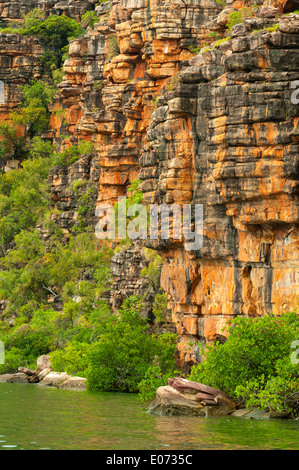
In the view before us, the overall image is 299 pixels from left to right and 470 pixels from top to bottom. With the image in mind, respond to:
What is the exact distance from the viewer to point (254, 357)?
125ft

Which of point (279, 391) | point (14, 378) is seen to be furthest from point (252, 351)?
point (14, 378)

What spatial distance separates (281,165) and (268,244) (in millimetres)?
4265

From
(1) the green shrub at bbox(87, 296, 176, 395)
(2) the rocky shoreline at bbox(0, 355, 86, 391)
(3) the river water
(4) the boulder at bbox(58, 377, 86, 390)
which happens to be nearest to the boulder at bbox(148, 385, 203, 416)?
(3) the river water

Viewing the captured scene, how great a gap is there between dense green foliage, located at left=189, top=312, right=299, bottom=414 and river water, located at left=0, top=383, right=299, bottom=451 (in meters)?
2.19

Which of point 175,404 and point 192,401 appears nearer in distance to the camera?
point 192,401

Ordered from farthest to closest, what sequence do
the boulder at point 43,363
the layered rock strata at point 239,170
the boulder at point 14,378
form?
the boulder at point 43,363 → the boulder at point 14,378 → the layered rock strata at point 239,170

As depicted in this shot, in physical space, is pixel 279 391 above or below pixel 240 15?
below

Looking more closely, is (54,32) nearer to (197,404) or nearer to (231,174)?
(231,174)

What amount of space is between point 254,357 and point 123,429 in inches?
286

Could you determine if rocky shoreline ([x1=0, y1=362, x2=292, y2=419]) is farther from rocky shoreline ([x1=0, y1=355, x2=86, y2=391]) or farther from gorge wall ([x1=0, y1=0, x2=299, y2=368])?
rocky shoreline ([x1=0, y1=355, x2=86, y2=391])

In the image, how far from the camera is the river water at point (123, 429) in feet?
97.1

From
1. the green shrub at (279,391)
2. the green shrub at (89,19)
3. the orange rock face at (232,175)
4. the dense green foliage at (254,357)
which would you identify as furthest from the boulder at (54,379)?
the green shrub at (89,19)

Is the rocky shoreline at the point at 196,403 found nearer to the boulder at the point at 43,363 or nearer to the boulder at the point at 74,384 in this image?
the boulder at the point at 74,384

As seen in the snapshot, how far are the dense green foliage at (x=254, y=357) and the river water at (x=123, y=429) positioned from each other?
219 cm
